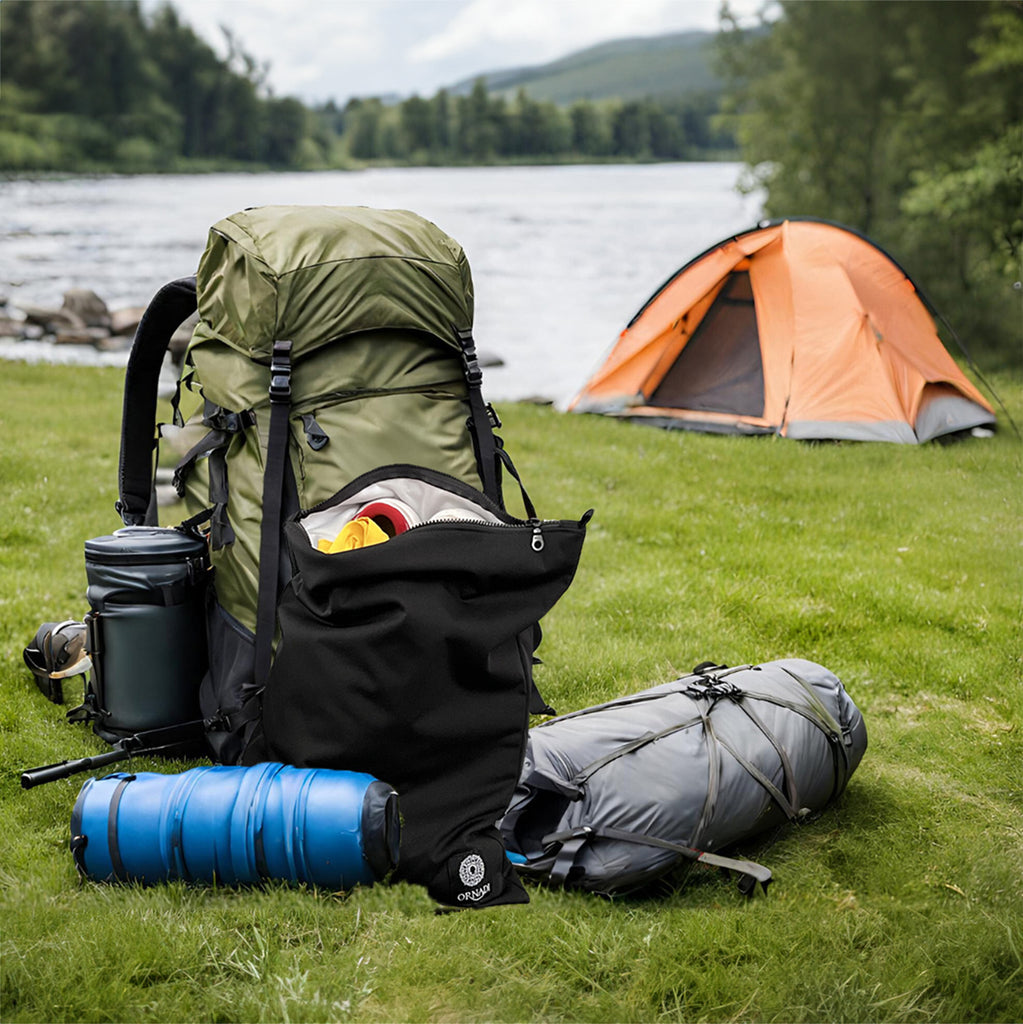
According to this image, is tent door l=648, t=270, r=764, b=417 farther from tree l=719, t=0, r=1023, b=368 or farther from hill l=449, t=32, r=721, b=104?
hill l=449, t=32, r=721, b=104

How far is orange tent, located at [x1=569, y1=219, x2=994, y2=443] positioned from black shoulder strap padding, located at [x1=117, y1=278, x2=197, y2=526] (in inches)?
285

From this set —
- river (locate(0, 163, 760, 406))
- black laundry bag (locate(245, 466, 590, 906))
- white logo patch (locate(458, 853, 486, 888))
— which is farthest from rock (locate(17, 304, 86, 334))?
white logo patch (locate(458, 853, 486, 888))

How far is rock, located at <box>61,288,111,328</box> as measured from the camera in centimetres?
2067

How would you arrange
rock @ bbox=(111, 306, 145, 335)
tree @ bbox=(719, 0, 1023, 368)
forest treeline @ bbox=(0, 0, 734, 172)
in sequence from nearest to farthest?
tree @ bbox=(719, 0, 1023, 368) < rock @ bbox=(111, 306, 145, 335) < forest treeline @ bbox=(0, 0, 734, 172)

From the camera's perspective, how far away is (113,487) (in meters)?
8.64

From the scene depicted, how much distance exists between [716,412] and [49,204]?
46.7 metres

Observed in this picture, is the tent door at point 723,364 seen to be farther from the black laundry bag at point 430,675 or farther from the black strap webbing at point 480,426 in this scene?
the black laundry bag at point 430,675

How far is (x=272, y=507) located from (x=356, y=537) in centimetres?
48

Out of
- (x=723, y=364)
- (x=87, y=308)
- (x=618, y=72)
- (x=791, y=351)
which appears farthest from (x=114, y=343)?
(x=618, y=72)

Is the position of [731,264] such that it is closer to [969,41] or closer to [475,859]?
[969,41]

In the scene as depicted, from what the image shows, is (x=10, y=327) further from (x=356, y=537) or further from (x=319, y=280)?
(x=356, y=537)

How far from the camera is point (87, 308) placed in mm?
20766

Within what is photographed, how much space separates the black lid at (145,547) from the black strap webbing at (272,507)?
0.38 m

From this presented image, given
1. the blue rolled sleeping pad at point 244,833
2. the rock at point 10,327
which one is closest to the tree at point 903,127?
the blue rolled sleeping pad at point 244,833
